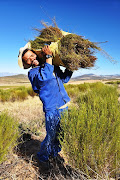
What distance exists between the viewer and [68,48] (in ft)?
7.19

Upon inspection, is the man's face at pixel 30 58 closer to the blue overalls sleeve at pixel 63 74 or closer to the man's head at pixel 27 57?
the man's head at pixel 27 57

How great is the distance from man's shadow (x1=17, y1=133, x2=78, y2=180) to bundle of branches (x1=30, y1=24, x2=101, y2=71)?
1.46m

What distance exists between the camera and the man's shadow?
2208 mm

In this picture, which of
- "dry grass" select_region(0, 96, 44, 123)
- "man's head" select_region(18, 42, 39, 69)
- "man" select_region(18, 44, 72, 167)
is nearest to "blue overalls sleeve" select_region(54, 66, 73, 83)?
"man" select_region(18, 44, 72, 167)

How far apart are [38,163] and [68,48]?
201 centimetres

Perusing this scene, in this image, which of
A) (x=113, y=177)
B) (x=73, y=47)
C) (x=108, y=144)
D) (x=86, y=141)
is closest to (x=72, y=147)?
(x=86, y=141)

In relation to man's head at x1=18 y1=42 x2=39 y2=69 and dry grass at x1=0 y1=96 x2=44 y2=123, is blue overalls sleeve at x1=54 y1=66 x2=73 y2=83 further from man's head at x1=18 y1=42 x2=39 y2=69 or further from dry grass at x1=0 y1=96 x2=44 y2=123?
dry grass at x1=0 y1=96 x2=44 y2=123

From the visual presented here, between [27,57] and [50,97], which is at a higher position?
[27,57]

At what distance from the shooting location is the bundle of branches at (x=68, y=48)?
7.20ft

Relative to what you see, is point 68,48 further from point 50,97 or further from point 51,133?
point 51,133

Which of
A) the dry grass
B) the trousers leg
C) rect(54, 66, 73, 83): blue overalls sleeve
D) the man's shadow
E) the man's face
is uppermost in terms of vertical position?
the man's face

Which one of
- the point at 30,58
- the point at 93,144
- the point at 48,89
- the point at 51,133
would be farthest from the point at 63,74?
the point at 93,144

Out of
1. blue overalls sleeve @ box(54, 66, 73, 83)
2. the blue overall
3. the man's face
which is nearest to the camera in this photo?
the blue overall

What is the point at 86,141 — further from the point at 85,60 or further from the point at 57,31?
the point at 57,31
